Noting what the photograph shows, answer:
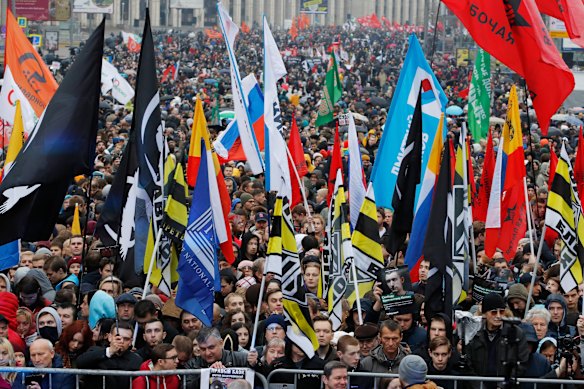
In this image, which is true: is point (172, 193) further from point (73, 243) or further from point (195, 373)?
point (195, 373)

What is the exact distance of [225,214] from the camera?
12.1m

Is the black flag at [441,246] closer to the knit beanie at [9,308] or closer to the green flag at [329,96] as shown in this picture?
the knit beanie at [9,308]

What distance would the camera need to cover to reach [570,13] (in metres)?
11.5

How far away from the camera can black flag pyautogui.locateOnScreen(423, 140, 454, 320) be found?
32.5 ft

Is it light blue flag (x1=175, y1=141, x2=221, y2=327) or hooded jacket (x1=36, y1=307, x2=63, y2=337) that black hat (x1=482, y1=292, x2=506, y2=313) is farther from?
hooded jacket (x1=36, y1=307, x2=63, y2=337)

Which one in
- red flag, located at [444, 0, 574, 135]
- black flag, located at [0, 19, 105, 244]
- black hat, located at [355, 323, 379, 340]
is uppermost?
red flag, located at [444, 0, 574, 135]

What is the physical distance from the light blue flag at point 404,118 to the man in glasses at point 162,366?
15.1ft

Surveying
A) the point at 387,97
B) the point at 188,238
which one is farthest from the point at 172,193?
the point at 387,97

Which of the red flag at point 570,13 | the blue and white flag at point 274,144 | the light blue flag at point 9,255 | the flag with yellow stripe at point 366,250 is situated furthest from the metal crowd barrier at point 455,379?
the blue and white flag at point 274,144

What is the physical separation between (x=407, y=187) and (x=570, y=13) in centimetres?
187

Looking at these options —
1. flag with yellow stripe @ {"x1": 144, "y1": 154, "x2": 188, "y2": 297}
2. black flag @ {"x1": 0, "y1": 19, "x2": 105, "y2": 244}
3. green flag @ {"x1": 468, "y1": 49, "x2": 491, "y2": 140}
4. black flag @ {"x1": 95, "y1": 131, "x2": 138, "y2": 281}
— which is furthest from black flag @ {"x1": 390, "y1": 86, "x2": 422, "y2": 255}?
green flag @ {"x1": 468, "y1": 49, "x2": 491, "y2": 140}

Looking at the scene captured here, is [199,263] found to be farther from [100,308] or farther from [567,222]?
[567,222]

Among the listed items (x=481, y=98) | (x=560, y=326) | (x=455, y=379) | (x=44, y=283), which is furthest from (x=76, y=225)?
(x=481, y=98)

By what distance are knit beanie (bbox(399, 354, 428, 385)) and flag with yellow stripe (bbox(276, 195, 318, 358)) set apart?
126cm
